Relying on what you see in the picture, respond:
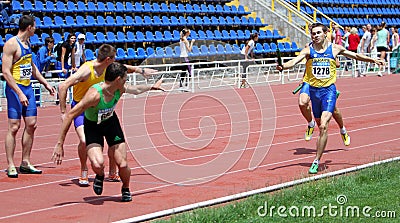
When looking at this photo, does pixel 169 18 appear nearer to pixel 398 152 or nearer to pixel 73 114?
pixel 398 152

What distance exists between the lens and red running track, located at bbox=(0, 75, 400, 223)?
8.44 meters

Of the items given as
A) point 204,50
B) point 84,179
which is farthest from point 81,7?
point 84,179

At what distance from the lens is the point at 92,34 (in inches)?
1132

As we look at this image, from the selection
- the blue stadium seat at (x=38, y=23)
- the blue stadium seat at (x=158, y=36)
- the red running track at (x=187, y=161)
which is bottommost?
the red running track at (x=187, y=161)

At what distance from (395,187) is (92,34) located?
21.3 m

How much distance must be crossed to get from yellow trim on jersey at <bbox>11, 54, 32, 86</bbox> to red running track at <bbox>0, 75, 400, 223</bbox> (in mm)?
1337

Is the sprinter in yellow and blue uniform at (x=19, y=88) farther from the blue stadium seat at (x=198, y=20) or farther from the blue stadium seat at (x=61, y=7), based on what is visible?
the blue stadium seat at (x=198, y=20)

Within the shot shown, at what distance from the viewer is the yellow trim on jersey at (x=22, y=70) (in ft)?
34.8

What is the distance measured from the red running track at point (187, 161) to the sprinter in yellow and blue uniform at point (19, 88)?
0.37 m

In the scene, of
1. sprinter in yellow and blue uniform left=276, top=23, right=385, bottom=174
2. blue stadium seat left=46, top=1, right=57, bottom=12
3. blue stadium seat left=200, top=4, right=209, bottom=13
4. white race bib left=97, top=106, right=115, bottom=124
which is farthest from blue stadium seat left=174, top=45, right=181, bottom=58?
white race bib left=97, top=106, right=115, bottom=124

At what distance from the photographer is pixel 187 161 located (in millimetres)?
11641

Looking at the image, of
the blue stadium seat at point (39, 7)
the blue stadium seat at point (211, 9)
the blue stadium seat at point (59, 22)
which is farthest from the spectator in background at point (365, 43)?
the blue stadium seat at point (39, 7)

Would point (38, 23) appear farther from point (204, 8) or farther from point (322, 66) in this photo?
point (322, 66)

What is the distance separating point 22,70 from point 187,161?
9.27 ft
